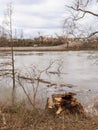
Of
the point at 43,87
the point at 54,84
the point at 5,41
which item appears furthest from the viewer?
the point at 5,41

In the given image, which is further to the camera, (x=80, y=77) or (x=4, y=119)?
(x=80, y=77)

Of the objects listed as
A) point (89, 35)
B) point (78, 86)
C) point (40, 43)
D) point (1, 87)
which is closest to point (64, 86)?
point (78, 86)

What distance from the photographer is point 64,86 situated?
28812mm

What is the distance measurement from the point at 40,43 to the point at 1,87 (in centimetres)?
6980

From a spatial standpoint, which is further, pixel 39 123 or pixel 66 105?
pixel 66 105

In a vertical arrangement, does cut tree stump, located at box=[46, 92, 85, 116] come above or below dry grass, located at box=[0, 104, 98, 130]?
below

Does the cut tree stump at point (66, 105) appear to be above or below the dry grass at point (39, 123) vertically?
below

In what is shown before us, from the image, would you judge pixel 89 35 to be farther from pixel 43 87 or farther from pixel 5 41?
pixel 5 41

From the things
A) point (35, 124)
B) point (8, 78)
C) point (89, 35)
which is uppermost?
point (89, 35)

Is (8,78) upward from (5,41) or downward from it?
downward

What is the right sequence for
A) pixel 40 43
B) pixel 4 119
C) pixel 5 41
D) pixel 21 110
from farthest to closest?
1. pixel 40 43
2. pixel 5 41
3. pixel 21 110
4. pixel 4 119

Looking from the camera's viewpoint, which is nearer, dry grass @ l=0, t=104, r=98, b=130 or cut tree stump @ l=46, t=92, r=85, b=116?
dry grass @ l=0, t=104, r=98, b=130

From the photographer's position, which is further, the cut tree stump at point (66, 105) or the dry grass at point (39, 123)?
the cut tree stump at point (66, 105)

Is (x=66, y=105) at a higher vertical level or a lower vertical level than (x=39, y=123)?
lower
